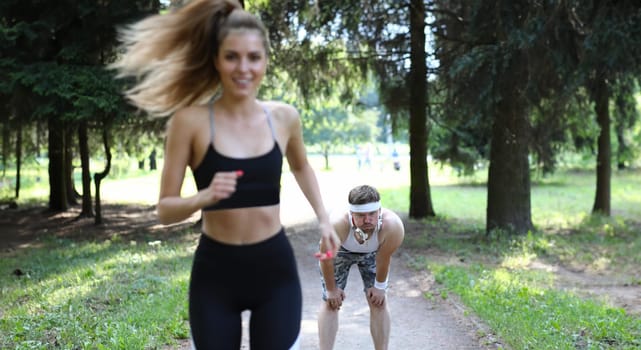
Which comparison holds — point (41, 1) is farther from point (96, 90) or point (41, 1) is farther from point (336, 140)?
point (336, 140)

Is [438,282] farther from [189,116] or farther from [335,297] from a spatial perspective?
[189,116]

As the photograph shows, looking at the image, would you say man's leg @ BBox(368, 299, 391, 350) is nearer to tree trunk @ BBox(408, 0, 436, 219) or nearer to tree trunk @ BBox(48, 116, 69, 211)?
tree trunk @ BBox(408, 0, 436, 219)

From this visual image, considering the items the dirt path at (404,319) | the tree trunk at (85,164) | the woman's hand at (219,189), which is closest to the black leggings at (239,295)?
the woman's hand at (219,189)

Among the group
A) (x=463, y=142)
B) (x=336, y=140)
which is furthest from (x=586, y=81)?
(x=336, y=140)

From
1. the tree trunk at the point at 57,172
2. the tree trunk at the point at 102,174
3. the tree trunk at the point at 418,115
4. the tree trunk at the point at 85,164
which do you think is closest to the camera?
the tree trunk at the point at 418,115

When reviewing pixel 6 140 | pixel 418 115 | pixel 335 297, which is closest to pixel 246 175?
pixel 335 297

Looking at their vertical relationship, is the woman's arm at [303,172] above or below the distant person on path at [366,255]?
above

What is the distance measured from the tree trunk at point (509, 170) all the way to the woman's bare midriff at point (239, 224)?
11.8 meters

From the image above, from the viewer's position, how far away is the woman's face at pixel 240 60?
280 centimetres

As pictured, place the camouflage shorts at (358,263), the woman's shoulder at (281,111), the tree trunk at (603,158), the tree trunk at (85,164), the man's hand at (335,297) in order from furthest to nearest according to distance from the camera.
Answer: the tree trunk at (85,164)
the tree trunk at (603,158)
the camouflage shorts at (358,263)
the man's hand at (335,297)
the woman's shoulder at (281,111)

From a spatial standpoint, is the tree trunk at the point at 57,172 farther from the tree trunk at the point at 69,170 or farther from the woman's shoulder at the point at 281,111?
the woman's shoulder at the point at 281,111

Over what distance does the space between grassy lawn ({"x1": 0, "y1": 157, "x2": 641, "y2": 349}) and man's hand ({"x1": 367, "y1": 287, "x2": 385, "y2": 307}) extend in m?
1.66

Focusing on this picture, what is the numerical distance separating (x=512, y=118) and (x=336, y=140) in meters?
48.1

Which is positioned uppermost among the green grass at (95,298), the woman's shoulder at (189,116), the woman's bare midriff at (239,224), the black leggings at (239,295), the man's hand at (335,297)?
the woman's shoulder at (189,116)
